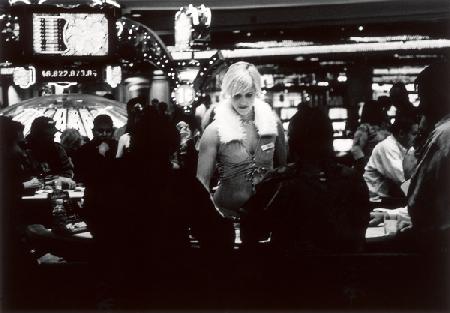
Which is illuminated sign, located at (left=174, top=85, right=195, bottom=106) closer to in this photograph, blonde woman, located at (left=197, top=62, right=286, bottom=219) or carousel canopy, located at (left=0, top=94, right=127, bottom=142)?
carousel canopy, located at (left=0, top=94, right=127, bottom=142)

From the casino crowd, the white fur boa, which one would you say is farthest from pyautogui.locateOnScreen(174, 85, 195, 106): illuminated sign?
the casino crowd

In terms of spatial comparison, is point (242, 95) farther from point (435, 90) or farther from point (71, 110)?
point (71, 110)

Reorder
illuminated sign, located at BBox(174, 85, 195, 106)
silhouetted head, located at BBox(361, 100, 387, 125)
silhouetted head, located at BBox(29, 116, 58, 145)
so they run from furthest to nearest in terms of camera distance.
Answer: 1. illuminated sign, located at BBox(174, 85, 195, 106)
2. silhouetted head, located at BBox(361, 100, 387, 125)
3. silhouetted head, located at BBox(29, 116, 58, 145)

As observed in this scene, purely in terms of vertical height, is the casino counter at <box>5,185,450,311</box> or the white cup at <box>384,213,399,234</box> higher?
the white cup at <box>384,213,399,234</box>

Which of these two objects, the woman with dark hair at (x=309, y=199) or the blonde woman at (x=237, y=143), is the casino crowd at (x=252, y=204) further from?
the blonde woman at (x=237, y=143)

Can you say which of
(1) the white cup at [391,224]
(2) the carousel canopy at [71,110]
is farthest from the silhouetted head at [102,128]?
(2) the carousel canopy at [71,110]

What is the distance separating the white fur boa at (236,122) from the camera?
142 inches

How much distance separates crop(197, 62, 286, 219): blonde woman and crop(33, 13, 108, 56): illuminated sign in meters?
6.94

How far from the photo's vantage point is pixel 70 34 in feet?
33.6

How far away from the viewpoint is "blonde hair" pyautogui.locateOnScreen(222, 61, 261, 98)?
11.7ft

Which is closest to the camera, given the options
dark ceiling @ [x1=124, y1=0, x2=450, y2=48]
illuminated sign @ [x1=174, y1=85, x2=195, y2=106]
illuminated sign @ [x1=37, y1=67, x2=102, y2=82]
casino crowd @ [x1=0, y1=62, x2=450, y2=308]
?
casino crowd @ [x1=0, y1=62, x2=450, y2=308]

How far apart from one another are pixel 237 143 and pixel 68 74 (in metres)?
7.51

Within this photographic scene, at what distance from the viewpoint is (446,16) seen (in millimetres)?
14180

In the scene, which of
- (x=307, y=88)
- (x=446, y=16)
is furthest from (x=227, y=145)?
(x=446, y=16)
